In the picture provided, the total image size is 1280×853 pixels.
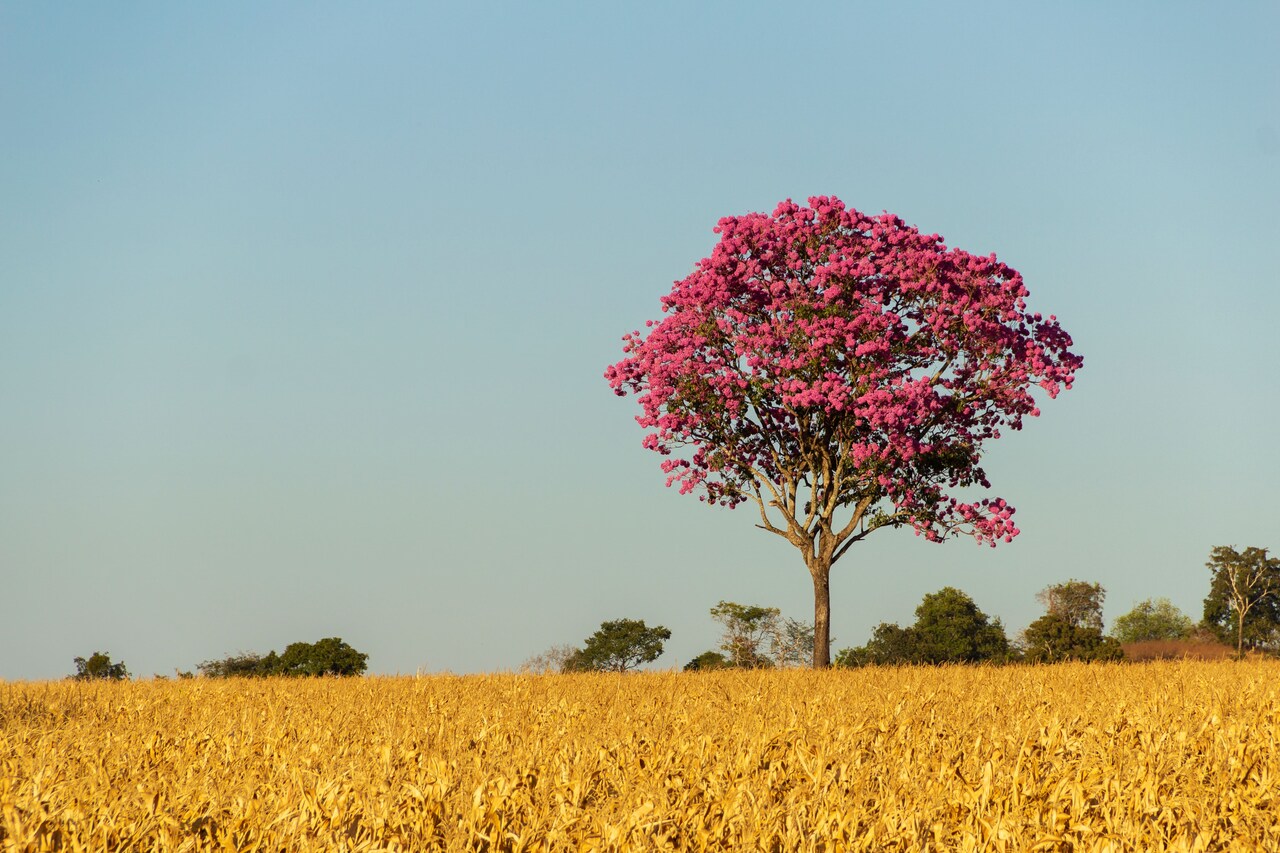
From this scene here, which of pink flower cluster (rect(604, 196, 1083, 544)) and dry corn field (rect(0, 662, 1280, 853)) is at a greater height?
pink flower cluster (rect(604, 196, 1083, 544))

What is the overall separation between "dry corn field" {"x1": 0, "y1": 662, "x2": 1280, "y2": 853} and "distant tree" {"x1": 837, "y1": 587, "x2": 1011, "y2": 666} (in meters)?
37.7

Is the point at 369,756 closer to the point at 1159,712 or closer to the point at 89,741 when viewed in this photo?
the point at 89,741

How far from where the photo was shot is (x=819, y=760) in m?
7.00

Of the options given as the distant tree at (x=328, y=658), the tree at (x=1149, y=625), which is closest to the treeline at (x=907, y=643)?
the distant tree at (x=328, y=658)

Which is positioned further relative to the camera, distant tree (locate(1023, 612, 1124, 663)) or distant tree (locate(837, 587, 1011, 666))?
distant tree (locate(837, 587, 1011, 666))

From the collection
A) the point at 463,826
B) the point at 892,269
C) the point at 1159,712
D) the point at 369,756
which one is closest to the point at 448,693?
the point at 369,756

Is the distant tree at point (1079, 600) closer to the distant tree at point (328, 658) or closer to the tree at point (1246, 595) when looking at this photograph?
the tree at point (1246, 595)

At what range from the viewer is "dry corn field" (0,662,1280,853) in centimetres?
551

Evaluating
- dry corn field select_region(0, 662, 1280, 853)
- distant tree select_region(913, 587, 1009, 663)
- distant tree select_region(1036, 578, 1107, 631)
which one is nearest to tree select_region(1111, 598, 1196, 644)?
distant tree select_region(1036, 578, 1107, 631)

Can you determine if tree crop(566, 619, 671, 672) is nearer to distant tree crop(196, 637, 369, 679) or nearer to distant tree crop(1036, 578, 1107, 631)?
distant tree crop(196, 637, 369, 679)

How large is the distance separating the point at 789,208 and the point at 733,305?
112 inches

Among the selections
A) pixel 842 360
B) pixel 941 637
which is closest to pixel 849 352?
pixel 842 360

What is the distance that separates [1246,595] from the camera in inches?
3469

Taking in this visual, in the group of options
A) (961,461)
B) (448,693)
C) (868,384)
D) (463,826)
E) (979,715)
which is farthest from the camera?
(961,461)
